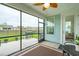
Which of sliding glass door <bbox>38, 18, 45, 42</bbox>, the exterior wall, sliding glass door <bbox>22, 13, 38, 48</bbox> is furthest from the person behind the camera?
sliding glass door <bbox>38, 18, 45, 42</bbox>

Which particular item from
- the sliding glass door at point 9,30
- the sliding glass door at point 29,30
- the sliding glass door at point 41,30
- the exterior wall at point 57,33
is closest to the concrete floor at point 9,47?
the sliding glass door at point 9,30

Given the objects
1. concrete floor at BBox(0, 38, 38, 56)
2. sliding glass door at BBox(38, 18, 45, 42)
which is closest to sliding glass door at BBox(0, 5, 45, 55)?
concrete floor at BBox(0, 38, 38, 56)

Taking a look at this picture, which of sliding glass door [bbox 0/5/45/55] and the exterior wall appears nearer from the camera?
sliding glass door [bbox 0/5/45/55]

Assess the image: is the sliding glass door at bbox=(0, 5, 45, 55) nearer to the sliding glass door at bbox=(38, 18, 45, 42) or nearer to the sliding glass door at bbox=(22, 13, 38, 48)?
the sliding glass door at bbox=(22, 13, 38, 48)

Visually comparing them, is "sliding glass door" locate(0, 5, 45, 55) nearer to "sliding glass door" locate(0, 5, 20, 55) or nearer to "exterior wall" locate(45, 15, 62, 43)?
"sliding glass door" locate(0, 5, 20, 55)

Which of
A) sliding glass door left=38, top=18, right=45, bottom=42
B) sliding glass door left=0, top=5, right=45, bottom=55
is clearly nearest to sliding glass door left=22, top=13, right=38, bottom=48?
sliding glass door left=0, top=5, right=45, bottom=55

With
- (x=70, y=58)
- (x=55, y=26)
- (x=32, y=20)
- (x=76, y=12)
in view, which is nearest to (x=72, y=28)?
(x=76, y=12)

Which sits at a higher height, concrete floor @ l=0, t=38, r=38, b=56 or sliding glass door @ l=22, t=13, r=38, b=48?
sliding glass door @ l=22, t=13, r=38, b=48

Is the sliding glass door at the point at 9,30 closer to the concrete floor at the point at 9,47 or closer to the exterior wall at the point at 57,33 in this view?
the concrete floor at the point at 9,47

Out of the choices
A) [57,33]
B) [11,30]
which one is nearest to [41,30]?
[57,33]

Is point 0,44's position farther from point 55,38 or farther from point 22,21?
point 55,38

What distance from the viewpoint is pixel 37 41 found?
25.1 ft

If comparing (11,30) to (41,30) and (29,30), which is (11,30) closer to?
(29,30)

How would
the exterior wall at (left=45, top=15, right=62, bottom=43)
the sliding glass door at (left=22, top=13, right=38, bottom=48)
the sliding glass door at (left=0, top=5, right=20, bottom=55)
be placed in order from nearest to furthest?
1. the sliding glass door at (left=0, top=5, right=20, bottom=55)
2. the sliding glass door at (left=22, top=13, right=38, bottom=48)
3. the exterior wall at (left=45, top=15, right=62, bottom=43)
